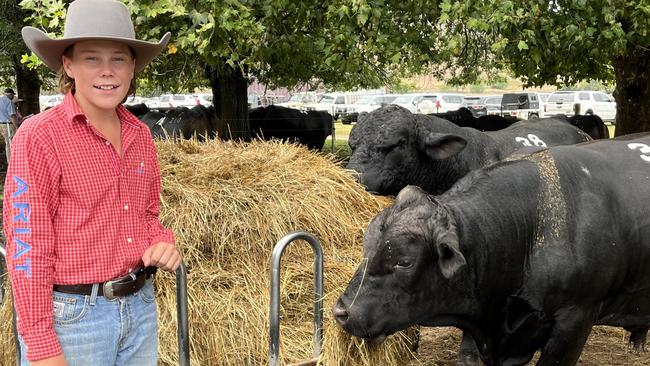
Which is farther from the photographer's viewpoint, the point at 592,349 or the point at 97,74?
the point at 592,349

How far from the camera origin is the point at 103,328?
7.96 ft

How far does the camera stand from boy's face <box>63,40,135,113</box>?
243 centimetres

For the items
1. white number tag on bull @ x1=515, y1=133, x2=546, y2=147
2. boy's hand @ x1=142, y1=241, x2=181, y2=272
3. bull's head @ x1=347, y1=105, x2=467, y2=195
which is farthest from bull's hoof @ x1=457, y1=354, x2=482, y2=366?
boy's hand @ x1=142, y1=241, x2=181, y2=272

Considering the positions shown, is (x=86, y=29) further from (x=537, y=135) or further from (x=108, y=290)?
(x=537, y=135)

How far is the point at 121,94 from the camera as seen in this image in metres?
2.48

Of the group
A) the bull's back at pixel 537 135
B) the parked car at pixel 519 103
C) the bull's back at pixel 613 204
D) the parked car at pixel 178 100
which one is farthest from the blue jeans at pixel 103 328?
the parked car at pixel 178 100

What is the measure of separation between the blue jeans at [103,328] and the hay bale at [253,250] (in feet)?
5.05

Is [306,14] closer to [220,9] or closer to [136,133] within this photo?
[220,9]

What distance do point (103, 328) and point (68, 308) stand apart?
14cm

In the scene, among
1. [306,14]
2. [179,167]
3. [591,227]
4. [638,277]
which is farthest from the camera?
[306,14]

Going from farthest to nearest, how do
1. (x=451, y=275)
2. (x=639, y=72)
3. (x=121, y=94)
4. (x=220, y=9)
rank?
(x=639, y=72) → (x=220, y=9) → (x=451, y=275) → (x=121, y=94)

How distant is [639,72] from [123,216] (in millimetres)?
12609

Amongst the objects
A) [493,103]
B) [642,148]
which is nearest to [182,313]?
[642,148]

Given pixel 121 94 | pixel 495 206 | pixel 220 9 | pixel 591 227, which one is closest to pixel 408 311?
pixel 495 206
